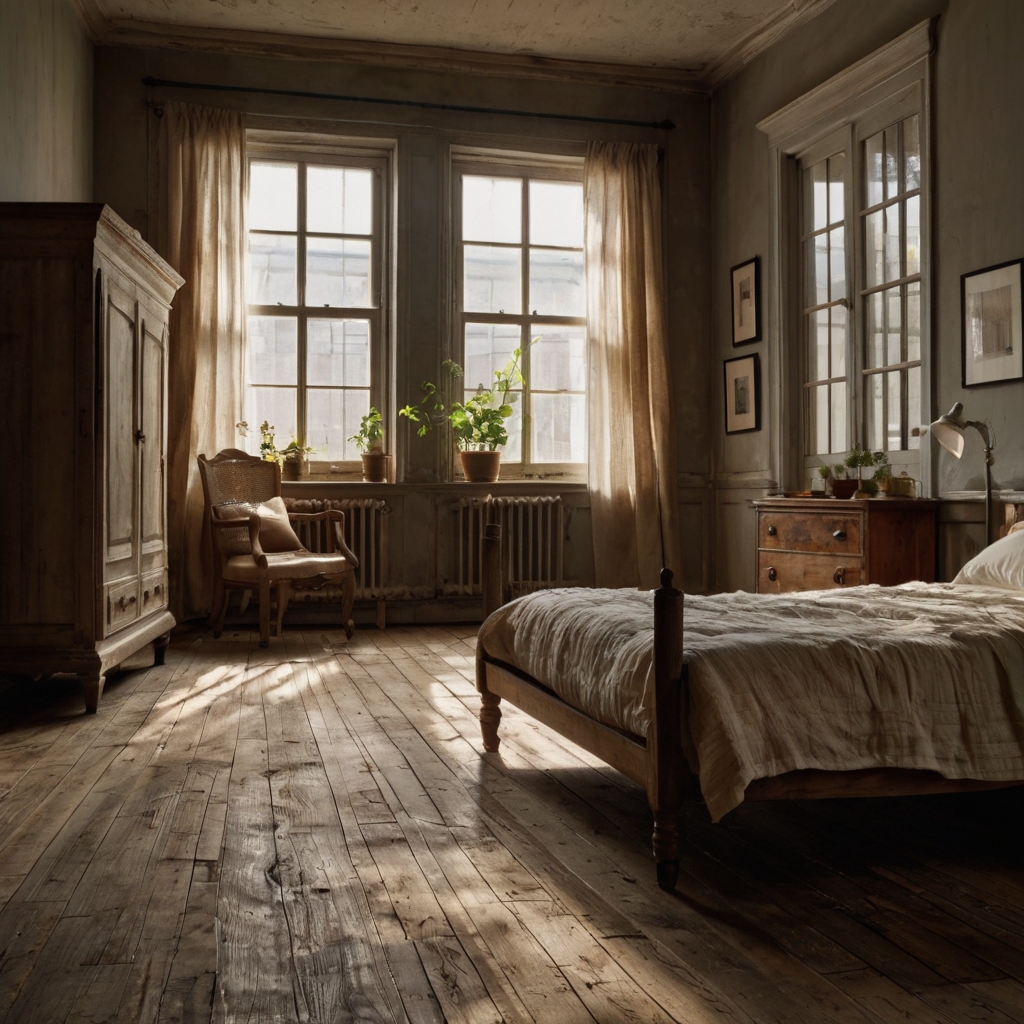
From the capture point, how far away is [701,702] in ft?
7.22

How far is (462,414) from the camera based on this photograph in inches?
258

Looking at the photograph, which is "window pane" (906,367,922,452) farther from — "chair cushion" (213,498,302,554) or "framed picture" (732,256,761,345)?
"chair cushion" (213,498,302,554)

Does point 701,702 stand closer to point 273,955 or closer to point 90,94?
point 273,955

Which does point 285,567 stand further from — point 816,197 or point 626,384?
point 816,197

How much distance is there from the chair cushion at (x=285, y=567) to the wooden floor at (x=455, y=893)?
2.00 m

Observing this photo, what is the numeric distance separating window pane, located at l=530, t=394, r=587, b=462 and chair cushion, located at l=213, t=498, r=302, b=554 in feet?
5.80

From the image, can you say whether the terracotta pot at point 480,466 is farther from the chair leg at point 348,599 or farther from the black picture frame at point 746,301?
the black picture frame at point 746,301

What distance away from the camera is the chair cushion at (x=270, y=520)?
5781 mm

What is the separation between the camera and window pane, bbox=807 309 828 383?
5781 mm

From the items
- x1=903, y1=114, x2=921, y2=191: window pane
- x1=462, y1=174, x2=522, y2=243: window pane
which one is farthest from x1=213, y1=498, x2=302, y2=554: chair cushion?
x1=903, y1=114, x2=921, y2=191: window pane

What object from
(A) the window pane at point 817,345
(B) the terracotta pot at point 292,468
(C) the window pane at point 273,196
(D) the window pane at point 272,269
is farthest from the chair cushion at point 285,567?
(A) the window pane at point 817,345

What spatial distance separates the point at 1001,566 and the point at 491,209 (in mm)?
4408

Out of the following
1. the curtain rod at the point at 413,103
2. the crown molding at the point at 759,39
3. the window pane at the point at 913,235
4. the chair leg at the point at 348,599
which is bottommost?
the chair leg at the point at 348,599

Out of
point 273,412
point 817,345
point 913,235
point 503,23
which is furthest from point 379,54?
point 913,235
